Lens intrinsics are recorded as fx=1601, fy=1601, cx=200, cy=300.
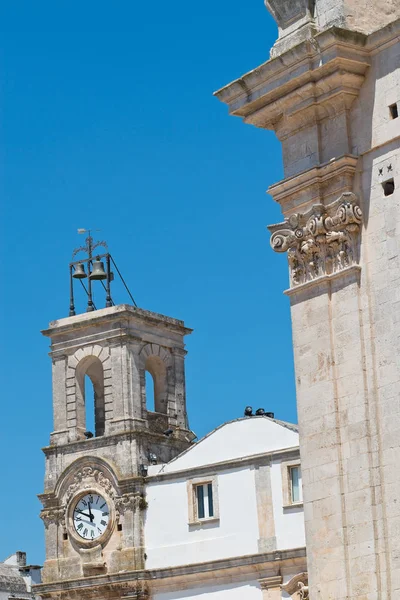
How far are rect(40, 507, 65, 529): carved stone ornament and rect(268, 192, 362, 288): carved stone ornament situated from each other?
32487 millimetres

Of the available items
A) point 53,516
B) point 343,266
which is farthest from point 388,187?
point 53,516

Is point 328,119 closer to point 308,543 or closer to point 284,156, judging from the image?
point 284,156

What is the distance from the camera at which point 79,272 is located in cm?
4950

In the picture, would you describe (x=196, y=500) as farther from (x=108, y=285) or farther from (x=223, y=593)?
(x=108, y=285)

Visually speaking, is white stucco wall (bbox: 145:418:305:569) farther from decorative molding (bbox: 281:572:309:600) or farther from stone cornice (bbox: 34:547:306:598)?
decorative molding (bbox: 281:572:309:600)

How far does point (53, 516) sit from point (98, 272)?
298 inches

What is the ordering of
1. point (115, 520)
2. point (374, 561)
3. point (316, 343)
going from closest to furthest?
point (374, 561), point (316, 343), point (115, 520)

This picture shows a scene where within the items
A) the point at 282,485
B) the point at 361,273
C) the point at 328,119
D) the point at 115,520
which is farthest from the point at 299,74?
the point at 115,520

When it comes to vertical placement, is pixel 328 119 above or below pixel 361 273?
above

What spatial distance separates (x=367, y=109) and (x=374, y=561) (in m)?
A: 4.61

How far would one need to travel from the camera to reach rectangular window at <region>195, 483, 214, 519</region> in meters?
45.5

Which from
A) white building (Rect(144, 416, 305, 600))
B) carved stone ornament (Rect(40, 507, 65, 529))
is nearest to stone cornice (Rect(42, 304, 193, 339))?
white building (Rect(144, 416, 305, 600))

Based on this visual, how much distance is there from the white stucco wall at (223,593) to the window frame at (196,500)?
Answer: 188 cm

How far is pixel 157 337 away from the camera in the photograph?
162ft
